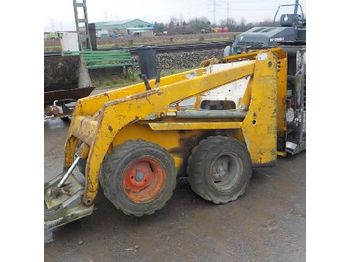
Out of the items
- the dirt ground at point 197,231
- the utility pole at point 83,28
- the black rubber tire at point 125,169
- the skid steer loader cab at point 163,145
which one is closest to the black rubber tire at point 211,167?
the skid steer loader cab at point 163,145

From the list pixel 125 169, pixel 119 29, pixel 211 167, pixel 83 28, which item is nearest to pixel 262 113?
pixel 211 167

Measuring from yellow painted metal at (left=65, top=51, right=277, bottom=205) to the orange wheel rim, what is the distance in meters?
0.28

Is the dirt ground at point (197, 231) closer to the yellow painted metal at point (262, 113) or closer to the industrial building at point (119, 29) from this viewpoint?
the yellow painted metal at point (262, 113)

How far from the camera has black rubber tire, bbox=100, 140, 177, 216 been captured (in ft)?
10.8

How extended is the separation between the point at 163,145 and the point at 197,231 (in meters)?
0.88

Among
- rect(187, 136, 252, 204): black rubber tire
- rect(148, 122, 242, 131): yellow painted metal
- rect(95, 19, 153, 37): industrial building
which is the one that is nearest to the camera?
rect(148, 122, 242, 131): yellow painted metal

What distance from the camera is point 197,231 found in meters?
3.42

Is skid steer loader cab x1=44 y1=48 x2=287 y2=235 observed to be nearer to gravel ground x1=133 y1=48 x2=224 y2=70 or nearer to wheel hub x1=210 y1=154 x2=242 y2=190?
wheel hub x1=210 y1=154 x2=242 y2=190

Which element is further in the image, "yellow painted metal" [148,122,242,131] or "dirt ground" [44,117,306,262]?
"yellow painted metal" [148,122,242,131]

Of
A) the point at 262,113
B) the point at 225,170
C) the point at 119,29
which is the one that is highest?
the point at 119,29

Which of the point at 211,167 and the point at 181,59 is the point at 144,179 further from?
the point at 181,59

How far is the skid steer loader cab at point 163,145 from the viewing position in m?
3.32

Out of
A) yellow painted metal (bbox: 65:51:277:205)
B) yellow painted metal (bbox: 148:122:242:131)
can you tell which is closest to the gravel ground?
yellow painted metal (bbox: 65:51:277:205)

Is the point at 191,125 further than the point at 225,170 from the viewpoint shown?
No
